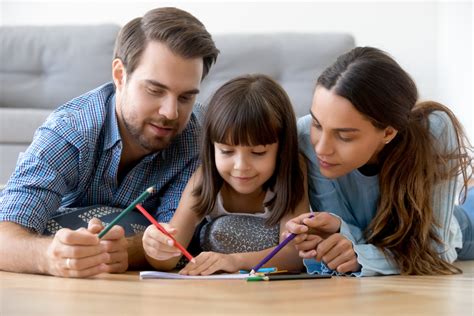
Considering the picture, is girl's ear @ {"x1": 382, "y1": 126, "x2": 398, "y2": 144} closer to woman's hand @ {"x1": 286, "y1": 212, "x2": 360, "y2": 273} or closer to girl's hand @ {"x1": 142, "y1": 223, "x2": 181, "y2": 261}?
woman's hand @ {"x1": 286, "y1": 212, "x2": 360, "y2": 273}

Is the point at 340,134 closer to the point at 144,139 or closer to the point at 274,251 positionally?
the point at 274,251

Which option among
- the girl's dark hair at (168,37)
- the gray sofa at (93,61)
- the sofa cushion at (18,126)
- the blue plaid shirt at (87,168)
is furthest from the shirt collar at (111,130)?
the gray sofa at (93,61)

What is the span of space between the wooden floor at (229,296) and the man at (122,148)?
0.54 ft

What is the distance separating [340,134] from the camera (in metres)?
1.78

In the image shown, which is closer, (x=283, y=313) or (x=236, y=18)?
(x=283, y=313)

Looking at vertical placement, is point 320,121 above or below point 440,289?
above

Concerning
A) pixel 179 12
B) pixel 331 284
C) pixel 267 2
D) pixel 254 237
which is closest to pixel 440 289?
pixel 331 284

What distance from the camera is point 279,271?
1.78 meters

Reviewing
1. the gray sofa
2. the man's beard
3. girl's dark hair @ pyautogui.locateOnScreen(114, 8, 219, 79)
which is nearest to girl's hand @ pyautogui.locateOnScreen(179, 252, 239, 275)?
the man's beard

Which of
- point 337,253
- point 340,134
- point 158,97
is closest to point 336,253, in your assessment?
point 337,253

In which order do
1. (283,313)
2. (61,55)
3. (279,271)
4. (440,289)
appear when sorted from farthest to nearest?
(61,55)
(279,271)
(440,289)
(283,313)

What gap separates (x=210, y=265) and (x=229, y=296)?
391 mm

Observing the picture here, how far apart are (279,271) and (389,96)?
1.53 ft

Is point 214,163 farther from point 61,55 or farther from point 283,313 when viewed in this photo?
point 61,55
